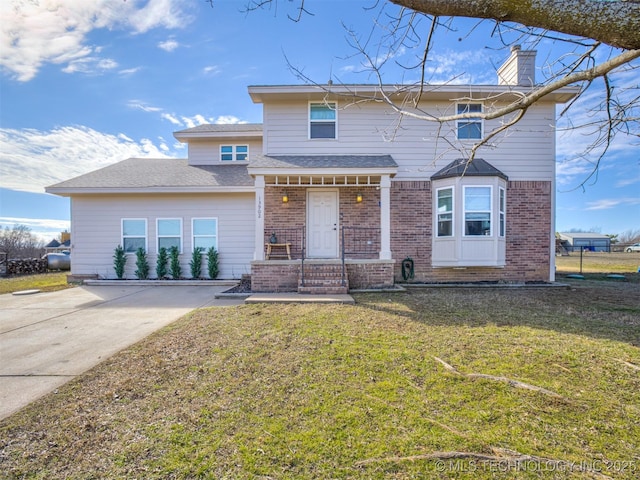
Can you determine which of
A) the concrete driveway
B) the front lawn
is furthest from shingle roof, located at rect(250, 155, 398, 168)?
the front lawn

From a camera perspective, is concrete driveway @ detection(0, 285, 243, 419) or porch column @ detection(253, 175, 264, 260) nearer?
concrete driveway @ detection(0, 285, 243, 419)

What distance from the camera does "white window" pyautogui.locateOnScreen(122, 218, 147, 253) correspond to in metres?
10.4

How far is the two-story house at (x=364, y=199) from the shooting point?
859 cm

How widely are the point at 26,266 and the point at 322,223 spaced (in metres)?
14.9

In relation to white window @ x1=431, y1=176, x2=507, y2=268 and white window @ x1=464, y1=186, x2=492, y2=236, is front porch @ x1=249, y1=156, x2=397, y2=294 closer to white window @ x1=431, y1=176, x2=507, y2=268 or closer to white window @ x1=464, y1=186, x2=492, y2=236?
white window @ x1=431, y1=176, x2=507, y2=268

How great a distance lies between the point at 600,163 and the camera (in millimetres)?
3994

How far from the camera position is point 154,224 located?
34.0 feet

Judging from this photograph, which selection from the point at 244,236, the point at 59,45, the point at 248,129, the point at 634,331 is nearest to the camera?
the point at 634,331

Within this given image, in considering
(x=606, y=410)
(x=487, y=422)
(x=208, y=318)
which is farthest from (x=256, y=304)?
(x=606, y=410)

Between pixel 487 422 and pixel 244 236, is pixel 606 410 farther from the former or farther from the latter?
pixel 244 236

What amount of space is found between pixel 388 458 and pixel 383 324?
303 centimetres

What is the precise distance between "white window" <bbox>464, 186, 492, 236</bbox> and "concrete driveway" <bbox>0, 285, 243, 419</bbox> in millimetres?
6725

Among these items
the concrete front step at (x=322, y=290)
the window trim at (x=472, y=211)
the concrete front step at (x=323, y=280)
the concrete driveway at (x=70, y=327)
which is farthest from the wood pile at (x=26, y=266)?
the window trim at (x=472, y=211)

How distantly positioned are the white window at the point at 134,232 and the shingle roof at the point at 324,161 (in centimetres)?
492
